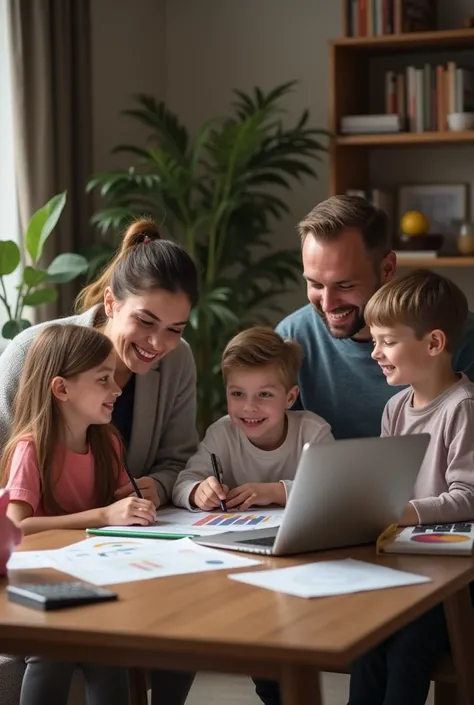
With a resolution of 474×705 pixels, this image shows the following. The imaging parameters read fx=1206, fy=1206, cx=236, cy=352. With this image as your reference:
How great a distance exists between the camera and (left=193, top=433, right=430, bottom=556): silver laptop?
1.75m

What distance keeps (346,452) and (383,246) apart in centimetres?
110

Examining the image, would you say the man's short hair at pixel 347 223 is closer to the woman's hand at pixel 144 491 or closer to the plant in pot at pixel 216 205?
the woman's hand at pixel 144 491

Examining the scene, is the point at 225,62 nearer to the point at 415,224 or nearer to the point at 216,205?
the point at 216,205

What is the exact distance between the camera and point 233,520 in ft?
7.07

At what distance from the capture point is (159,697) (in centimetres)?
229

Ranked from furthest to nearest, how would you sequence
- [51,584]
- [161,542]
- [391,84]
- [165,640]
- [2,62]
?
1. [391,84]
2. [2,62]
3. [161,542]
4. [51,584]
5. [165,640]

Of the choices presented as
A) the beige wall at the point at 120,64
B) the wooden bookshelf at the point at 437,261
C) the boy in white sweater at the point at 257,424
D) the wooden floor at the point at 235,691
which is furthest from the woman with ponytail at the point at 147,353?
A: the beige wall at the point at 120,64

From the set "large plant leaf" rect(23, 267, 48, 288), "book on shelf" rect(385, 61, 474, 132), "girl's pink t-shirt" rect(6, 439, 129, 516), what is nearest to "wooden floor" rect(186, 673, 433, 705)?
"girl's pink t-shirt" rect(6, 439, 129, 516)

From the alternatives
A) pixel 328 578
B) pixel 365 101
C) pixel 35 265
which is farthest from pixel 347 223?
pixel 365 101

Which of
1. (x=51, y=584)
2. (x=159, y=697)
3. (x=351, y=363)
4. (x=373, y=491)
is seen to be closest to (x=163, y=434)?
(x=351, y=363)

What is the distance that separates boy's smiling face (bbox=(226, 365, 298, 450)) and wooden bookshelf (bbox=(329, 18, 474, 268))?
86.2 inches

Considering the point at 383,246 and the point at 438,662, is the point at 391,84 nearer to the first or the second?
the point at 383,246

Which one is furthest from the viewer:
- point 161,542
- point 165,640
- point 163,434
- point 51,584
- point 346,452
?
point 163,434

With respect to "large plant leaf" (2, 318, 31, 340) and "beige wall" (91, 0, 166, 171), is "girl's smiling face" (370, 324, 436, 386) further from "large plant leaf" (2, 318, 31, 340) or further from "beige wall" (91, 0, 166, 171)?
"beige wall" (91, 0, 166, 171)
